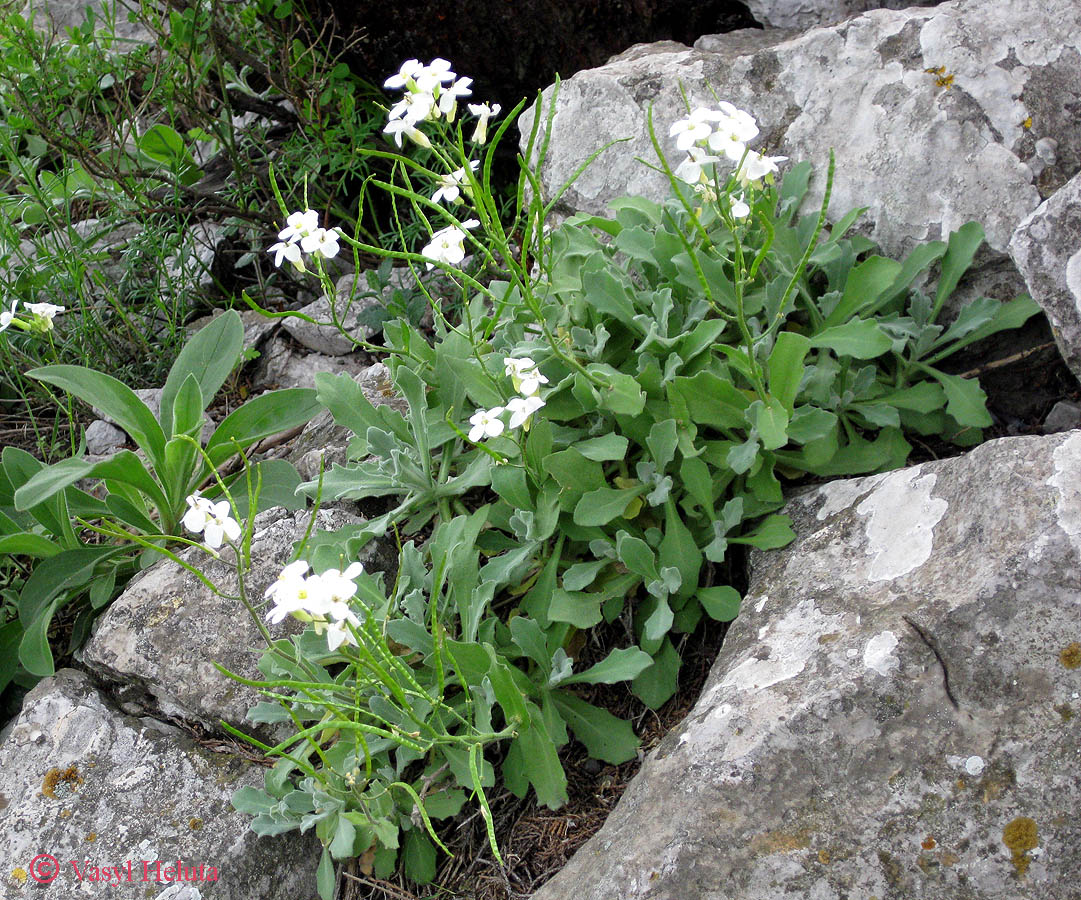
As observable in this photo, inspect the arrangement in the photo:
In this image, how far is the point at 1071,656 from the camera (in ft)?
5.48

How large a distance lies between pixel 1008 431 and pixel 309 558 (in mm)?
2085

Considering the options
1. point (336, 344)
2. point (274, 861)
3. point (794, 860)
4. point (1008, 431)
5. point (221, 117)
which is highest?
point (221, 117)

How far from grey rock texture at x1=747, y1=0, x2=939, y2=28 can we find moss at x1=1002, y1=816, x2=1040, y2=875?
3.16m

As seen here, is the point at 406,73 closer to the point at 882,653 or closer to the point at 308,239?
the point at 308,239

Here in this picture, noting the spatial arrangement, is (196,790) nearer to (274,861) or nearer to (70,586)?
(274,861)

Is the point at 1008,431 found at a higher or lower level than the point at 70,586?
lower

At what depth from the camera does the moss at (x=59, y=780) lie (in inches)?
97.9

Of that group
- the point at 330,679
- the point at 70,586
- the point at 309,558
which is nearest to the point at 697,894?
the point at 330,679

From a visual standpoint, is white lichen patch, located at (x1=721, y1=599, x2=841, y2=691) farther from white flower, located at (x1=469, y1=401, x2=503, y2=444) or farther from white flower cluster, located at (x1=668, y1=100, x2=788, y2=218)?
white flower cluster, located at (x1=668, y1=100, x2=788, y2=218)

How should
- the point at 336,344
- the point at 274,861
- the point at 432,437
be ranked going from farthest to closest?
the point at 336,344 < the point at 432,437 < the point at 274,861

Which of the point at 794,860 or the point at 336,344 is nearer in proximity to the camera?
the point at 794,860

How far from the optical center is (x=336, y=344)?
402 centimetres

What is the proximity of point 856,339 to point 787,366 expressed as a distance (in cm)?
28

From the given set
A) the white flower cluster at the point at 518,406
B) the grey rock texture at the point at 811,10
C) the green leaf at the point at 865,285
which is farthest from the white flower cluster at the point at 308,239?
the grey rock texture at the point at 811,10
